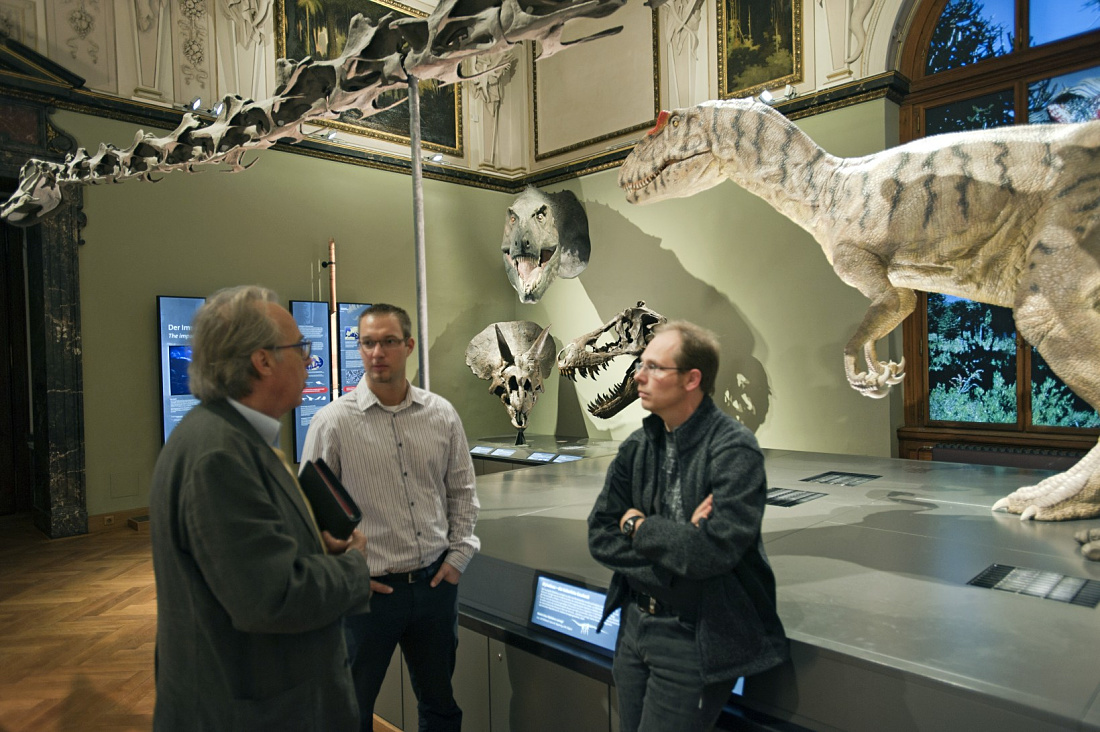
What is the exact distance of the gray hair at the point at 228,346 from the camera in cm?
139

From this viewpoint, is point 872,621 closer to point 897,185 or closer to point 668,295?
point 897,185

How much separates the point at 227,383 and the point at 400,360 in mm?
843

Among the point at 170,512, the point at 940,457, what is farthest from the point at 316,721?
the point at 940,457

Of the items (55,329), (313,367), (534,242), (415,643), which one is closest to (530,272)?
(534,242)

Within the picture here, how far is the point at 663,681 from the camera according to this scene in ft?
5.49

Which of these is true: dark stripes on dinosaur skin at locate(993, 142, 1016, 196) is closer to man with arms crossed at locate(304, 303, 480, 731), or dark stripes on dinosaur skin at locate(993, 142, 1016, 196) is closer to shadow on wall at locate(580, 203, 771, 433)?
man with arms crossed at locate(304, 303, 480, 731)

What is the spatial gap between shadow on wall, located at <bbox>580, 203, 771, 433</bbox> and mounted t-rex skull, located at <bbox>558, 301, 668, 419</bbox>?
976 millimetres

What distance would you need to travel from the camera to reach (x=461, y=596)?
3033 millimetres

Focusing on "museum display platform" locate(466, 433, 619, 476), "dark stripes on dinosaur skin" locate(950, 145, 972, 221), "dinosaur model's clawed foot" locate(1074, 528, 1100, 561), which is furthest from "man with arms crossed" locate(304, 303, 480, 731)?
"museum display platform" locate(466, 433, 619, 476)

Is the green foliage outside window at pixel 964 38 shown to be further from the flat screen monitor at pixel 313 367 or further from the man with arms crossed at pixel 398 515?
the flat screen monitor at pixel 313 367

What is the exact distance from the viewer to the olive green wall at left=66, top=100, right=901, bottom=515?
6375 mm

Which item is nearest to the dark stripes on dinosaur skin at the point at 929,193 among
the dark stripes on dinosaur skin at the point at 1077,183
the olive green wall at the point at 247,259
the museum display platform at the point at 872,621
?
the dark stripes on dinosaur skin at the point at 1077,183

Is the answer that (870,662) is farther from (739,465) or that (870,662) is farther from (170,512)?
(170,512)

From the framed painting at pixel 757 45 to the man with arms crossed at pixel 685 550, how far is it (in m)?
6.01
